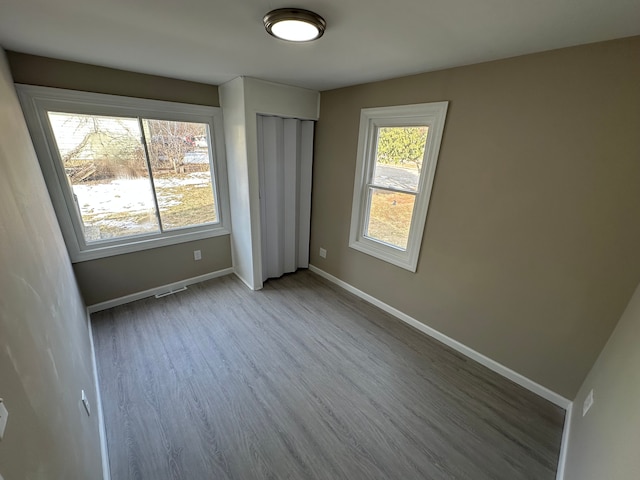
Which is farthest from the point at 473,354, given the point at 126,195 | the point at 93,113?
the point at 93,113

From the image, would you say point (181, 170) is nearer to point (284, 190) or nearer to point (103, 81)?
point (103, 81)

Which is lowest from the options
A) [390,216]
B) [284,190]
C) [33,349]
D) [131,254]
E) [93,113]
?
[131,254]

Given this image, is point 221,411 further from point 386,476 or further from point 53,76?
point 53,76

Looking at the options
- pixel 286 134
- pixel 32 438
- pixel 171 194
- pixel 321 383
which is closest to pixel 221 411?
pixel 321 383

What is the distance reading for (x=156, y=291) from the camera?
117 inches

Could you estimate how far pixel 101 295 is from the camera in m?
2.63

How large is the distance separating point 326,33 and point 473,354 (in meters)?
2.62

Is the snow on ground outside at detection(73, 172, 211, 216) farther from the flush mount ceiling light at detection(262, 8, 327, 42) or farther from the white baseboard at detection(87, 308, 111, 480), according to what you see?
the flush mount ceiling light at detection(262, 8, 327, 42)

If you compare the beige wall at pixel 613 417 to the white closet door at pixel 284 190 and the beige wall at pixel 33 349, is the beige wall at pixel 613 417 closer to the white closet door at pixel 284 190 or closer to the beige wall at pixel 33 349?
the beige wall at pixel 33 349

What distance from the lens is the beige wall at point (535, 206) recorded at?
1.44 m

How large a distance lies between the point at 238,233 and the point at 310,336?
156cm

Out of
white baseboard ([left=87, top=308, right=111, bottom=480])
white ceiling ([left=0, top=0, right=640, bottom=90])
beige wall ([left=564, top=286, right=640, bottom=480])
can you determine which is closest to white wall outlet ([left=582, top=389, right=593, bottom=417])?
beige wall ([left=564, top=286, right=640, bottom=480])

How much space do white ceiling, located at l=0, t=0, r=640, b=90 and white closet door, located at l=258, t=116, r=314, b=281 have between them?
34.1 inches

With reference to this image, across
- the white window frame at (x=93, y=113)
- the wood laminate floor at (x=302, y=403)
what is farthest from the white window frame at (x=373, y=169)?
the white window frame at (x=93, y=113)
